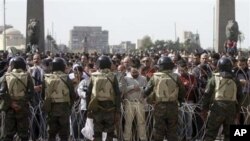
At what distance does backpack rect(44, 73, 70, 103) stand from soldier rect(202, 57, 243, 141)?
2897mm

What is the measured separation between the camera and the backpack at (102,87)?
35.5 ft

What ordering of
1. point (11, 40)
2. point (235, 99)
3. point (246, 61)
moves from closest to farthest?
point (235, 99) → point (246, 61) → point (11, 40)

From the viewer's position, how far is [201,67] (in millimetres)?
13289

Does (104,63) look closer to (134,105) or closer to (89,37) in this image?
(134,105)

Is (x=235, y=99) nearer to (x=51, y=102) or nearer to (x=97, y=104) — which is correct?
(x=97, y=104)

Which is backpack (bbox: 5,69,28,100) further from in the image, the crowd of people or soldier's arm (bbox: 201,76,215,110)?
soldier's arm (bbox: 201,76,215,110)

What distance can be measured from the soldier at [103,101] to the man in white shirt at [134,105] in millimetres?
944

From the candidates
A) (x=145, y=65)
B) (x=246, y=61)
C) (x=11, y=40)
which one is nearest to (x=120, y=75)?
(x=145, y=65)

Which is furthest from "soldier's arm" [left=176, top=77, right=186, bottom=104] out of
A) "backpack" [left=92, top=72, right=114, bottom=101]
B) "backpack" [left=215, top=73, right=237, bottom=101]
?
"backpack" [left=92, top=72, right=114, bottom=101]

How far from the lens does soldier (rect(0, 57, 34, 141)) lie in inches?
439

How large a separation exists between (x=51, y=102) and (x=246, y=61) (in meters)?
4.93

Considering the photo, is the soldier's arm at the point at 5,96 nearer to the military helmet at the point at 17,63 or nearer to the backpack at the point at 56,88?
the military helmet at the point at 17,63

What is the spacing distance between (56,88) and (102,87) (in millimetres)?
1016

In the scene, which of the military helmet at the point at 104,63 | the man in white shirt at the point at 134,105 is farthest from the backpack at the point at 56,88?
the man in white shirt at the point at 134,105
